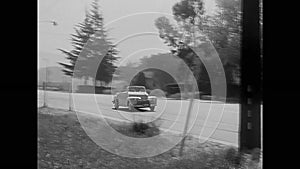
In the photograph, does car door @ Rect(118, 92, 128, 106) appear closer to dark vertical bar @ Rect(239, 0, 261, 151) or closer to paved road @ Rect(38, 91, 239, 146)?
paved road @ Rect(38, 91, 239, 146)

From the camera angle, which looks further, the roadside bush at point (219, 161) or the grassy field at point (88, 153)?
the roadside bush at point (219, 161)

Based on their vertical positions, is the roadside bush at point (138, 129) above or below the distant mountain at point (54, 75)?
below

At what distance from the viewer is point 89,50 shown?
1.28 m

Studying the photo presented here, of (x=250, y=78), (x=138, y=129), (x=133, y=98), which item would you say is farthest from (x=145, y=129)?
(x=250, y=78)

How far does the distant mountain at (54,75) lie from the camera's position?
114cm

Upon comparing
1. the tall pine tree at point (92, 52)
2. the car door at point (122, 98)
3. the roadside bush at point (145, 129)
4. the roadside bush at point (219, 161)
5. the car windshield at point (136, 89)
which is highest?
the tall pine tree at point (92, 52)

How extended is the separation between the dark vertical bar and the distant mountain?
0.85 meters

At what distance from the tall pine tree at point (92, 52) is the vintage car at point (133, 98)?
97 millimetres

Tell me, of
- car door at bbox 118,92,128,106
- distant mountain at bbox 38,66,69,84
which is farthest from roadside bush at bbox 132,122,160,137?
distant mountain at bbox 38,66,69,84

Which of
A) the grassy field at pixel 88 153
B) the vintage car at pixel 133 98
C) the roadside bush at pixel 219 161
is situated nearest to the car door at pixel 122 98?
the vintage car at pixel 133 98

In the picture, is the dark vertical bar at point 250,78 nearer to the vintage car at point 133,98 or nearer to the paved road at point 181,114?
the paved road at point 181,114
